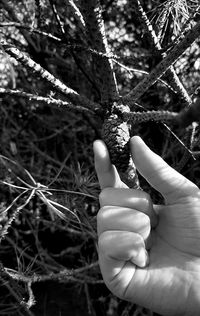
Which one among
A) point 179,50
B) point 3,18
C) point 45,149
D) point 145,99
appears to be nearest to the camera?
point 179,50

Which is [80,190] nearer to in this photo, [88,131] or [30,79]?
[88,131]

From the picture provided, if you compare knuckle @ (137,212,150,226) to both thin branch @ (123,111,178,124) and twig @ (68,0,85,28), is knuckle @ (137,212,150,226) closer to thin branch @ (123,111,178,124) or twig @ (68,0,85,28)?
thin branch @ (123,111,178,124)

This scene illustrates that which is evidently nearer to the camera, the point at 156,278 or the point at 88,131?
the point at 156,278

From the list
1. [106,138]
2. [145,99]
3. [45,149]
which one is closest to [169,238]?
[106,138]

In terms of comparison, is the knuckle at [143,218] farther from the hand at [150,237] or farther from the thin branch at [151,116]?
the thin branch at [151,116]

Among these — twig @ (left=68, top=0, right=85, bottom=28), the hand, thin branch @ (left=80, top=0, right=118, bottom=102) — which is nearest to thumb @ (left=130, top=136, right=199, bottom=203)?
the hand

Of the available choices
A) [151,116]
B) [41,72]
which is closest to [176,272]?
[151,116]

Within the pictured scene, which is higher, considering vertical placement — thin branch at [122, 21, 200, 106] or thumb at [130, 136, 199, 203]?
thin branch at [122, 21, 200, 106]
